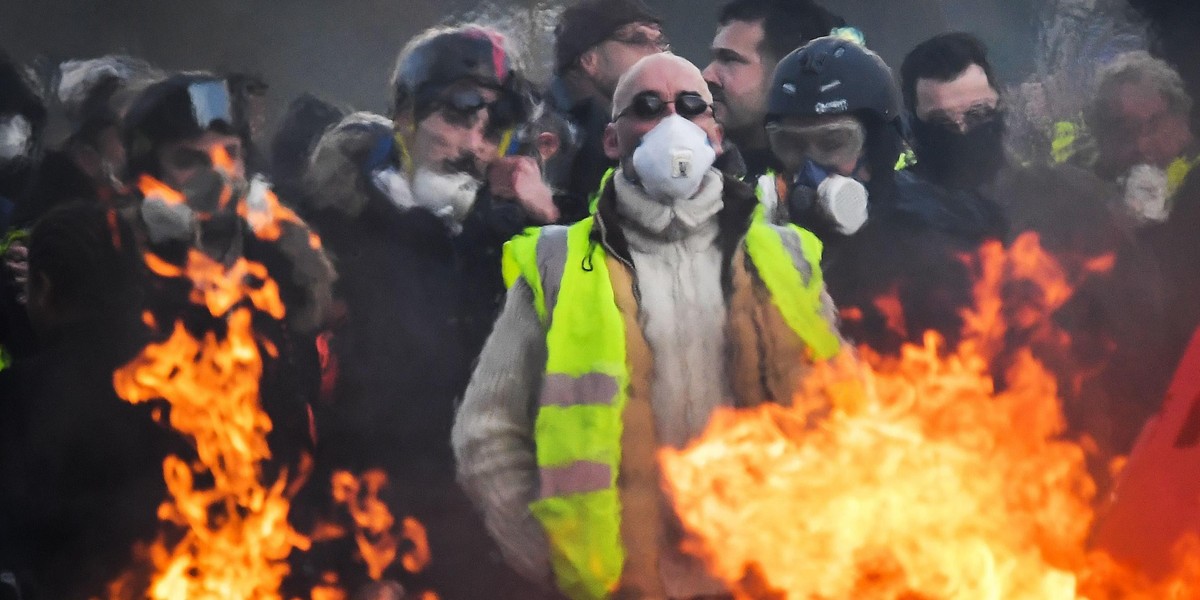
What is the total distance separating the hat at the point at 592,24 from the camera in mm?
3211

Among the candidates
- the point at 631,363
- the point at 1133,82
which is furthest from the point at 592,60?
the point at 1133,82

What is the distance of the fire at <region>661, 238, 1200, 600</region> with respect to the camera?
2.76 metres

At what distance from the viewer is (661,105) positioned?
295 cm

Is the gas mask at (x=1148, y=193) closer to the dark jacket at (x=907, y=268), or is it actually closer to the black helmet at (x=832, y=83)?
the dark jacket at (x=907, y=268)

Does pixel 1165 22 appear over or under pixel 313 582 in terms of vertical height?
over

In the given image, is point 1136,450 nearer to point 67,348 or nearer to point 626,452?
point 626,452

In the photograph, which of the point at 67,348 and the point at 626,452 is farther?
the point at 67,348

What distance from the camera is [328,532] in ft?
10.3

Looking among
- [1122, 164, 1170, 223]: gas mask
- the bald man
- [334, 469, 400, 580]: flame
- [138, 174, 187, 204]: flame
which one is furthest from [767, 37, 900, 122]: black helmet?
[138, 174, 187, 204]: flame

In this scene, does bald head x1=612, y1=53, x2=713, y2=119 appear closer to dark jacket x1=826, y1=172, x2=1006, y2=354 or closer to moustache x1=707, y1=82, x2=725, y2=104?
moustache x1=707, y1=82, x2=725, y2=104

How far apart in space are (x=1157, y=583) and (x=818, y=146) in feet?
4.17

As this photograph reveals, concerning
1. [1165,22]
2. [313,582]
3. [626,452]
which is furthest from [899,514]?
[1165,22]

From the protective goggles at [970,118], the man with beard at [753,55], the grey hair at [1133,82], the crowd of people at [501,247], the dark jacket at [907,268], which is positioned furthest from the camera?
the grey hair at [1133,82]

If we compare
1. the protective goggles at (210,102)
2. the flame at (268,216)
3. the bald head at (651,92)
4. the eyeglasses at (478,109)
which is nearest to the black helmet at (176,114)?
Answer: the protective goggles at (210,102)
